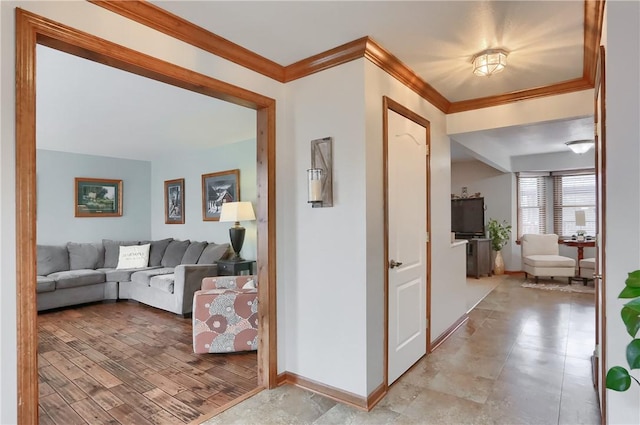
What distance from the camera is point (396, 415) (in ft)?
7.35

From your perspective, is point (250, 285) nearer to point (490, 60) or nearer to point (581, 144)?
point (490, 60)

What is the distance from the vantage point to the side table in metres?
4.75

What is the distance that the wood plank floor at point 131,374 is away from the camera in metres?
2.33

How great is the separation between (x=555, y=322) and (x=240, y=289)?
3.64 metres

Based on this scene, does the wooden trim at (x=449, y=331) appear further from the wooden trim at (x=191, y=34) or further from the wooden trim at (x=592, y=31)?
the wooden trim at (x=191, y=34)

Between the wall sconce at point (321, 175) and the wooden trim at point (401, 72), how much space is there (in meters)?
0.63

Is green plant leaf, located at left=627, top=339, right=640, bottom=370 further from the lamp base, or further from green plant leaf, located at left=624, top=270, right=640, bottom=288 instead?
the lamp base

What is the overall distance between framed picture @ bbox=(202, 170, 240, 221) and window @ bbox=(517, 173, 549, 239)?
19.2 feet

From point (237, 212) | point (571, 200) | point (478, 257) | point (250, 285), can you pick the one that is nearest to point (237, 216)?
point (237, 212)

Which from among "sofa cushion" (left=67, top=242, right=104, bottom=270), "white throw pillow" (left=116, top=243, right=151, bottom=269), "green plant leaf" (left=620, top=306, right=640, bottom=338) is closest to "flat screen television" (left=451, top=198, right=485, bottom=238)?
"white throw pillow" (left=116, top=243, right=151, bottom=269)

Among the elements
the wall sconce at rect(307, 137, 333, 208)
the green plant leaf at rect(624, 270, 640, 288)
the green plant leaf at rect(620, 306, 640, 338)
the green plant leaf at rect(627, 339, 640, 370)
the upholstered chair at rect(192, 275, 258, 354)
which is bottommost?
the upholstered chair at rect(192, 275, 258, 354)

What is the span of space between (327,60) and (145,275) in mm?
4101

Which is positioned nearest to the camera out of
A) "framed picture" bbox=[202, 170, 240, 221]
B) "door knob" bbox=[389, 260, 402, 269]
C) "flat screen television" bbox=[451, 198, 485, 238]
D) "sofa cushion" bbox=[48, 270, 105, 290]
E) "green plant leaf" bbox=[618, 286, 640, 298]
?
"green plant leaf" bbox=[618, 286, 640, 298]

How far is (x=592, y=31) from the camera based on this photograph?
7.04 feet
